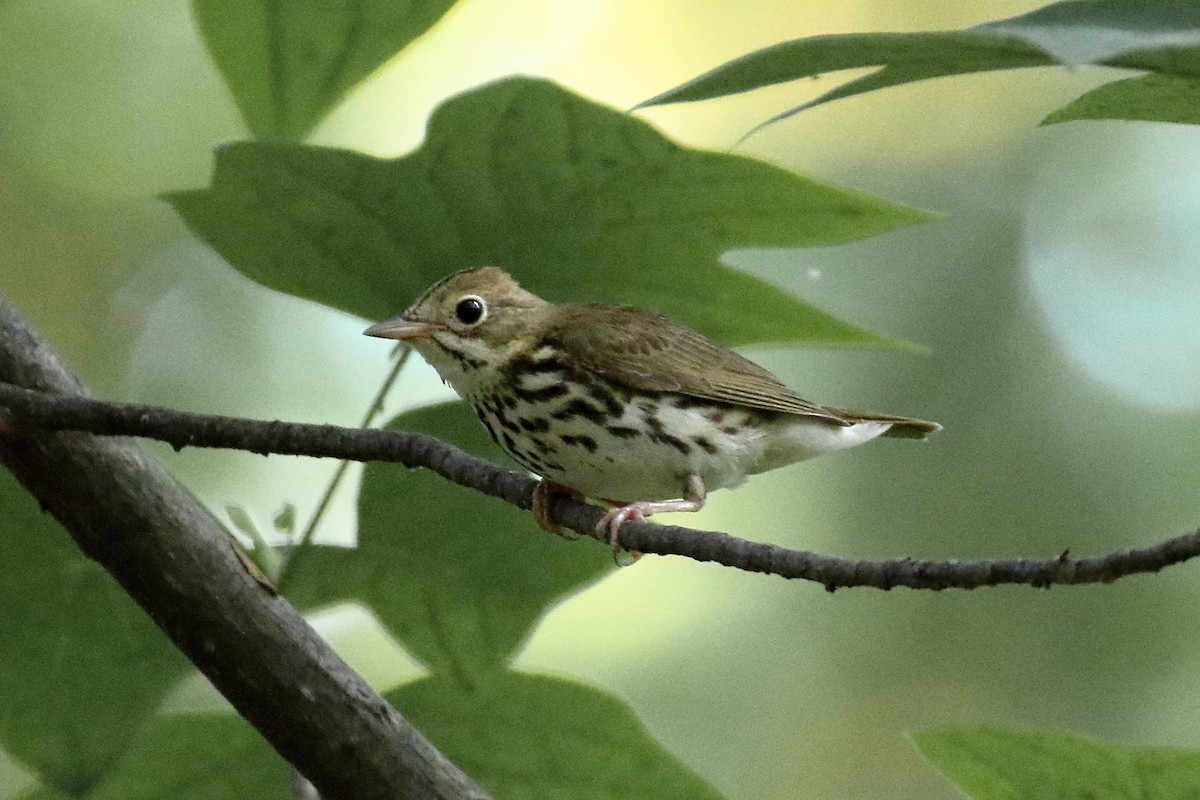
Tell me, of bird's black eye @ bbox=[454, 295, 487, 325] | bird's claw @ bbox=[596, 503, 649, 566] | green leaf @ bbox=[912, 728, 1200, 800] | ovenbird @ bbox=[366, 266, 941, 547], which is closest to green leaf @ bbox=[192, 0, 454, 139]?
ovenbird @ bbox=[366, 266, 941, 547]

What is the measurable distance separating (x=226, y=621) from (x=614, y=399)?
22.4 inches

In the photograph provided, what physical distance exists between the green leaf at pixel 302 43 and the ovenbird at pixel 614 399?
243 millimetres

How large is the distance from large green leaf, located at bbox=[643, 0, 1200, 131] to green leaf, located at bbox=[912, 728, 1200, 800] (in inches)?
19.3

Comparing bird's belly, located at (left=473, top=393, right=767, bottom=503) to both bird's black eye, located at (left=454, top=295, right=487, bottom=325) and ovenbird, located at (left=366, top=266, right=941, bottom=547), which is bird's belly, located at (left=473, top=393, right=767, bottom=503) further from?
bird's black eye, located at (left=454, top=295, right=487, bottom=325)

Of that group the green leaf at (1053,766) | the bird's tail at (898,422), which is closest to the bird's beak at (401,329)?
the bird's tail at (898,422)

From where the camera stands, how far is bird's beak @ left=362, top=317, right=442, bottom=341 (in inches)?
58.0

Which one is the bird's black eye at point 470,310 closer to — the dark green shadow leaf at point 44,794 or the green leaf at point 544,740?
the green leaf at point 544,740

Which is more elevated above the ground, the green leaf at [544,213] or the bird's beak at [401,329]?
the green leaf at [544,213]

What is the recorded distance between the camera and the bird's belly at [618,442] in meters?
1.52

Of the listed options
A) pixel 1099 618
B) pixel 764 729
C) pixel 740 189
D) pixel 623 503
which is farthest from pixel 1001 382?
pixel 740 189

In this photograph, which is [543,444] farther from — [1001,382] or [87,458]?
[1001,382]

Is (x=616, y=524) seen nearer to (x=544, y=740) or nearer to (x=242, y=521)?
(x=544, y=740)

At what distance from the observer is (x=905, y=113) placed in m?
4.17

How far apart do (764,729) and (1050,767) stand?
110 inches
